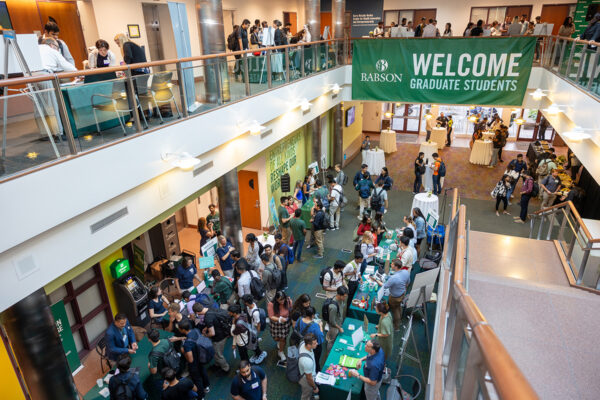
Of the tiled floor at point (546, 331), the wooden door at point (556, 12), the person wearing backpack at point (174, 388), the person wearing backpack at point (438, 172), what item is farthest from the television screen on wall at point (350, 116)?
the person wearing backpack at point (174, 388)

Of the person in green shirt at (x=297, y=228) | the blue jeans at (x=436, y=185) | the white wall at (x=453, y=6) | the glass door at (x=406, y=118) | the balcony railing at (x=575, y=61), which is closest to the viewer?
the balcony railing at (x=575, y=61)

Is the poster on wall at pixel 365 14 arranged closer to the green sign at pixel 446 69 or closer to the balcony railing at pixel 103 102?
the green sign at pixel 446 69

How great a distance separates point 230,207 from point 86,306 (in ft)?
12.1

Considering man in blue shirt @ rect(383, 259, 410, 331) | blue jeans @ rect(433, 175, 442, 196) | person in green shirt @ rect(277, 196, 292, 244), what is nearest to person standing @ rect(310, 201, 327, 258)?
person in green shirt @ rect(277, 196, 292, 244)

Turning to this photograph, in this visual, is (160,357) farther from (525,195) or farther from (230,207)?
(525,195)

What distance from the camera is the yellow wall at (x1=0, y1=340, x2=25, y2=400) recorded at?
5477mm

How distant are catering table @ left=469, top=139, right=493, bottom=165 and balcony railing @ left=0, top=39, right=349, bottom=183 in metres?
11.9

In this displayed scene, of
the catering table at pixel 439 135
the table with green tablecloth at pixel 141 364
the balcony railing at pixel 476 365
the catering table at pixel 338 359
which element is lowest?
the table with green tablecloth at pixel 141 364

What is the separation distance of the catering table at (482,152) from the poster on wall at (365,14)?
9.23 meters

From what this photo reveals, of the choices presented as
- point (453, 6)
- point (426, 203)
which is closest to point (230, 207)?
point (426, 203)

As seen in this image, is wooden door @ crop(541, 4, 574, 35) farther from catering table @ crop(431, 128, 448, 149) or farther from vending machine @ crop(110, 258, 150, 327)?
vending machine @ crop(110, 258, 150, 327)

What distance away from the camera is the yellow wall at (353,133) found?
1800 centimetres

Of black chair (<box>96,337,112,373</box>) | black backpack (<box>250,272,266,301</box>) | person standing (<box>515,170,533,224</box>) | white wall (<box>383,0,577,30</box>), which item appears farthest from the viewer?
white wall (<box>383,0,577,30</box>)

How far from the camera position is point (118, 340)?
20.7 ft
